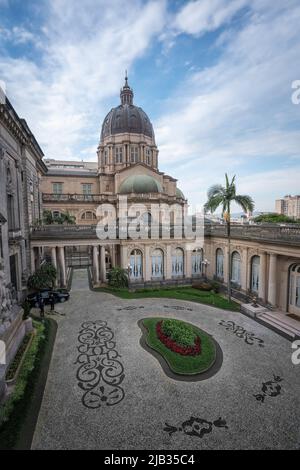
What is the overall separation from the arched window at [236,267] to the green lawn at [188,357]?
10.6m

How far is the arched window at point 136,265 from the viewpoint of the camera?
26531 mm

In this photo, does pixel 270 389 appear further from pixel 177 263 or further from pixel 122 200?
pixel 122 200

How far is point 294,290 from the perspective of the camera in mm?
18625

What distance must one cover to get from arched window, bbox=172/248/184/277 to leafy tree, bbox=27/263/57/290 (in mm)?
13063

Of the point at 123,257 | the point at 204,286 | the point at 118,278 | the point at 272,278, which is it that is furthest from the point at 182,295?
the point at 272,278

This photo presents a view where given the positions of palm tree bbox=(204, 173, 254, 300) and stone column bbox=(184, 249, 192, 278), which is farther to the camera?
stone column bbox=(184, 249, 192, 278)

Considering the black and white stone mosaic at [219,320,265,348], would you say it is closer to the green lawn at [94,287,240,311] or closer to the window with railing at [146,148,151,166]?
the green lawn at [94,287,240,311]

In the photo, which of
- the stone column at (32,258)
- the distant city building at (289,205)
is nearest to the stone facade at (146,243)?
the stone column at (32,258)

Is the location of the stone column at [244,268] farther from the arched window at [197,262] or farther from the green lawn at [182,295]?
the arched window at [197,262]

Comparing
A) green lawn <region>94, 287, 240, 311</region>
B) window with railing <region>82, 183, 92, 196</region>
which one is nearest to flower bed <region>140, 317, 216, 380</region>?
green lawn <region>94, 287, 240, 311</region>

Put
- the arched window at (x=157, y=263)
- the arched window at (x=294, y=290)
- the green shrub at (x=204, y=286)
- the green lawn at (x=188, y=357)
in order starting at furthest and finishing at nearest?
the arched window at (x=157, y=263) < the green shrub at (x=204, y=286) < the arched window at (x=294, y=290) < the green lawn at (x=188, y=357)

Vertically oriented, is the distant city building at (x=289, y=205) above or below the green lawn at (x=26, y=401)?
above

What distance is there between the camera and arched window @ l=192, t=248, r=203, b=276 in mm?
28625

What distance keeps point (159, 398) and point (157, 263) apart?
17.8 m
